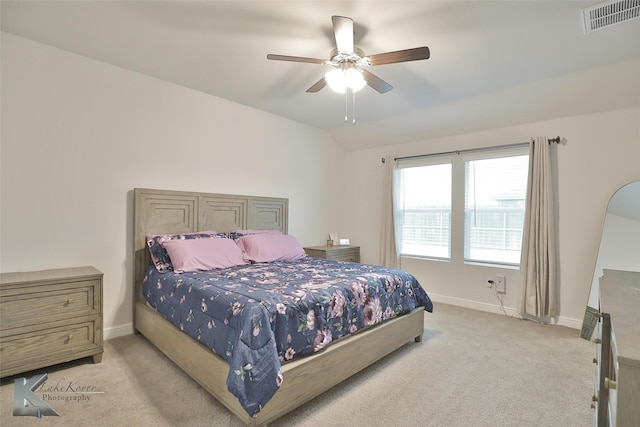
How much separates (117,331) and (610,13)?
4.63 metres

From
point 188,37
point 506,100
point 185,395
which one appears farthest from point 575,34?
point 185,395

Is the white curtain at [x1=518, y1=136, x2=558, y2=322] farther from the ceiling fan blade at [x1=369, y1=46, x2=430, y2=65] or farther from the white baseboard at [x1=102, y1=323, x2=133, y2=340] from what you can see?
the white baseboard at [x1=102, y1=323, x2=133, y2=340]

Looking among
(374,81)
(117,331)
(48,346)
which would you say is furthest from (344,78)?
(117,331)

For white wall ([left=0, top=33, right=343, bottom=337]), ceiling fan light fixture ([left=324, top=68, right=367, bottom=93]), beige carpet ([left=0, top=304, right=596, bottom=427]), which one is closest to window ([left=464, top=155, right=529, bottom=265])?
beige carpet ([left=0, top=304, right=596, bottom=427])

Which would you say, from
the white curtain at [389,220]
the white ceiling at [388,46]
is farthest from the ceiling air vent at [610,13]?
the white curtain at [389,220]

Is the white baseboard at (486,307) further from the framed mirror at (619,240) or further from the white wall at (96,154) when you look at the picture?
the white wall at (96,154)

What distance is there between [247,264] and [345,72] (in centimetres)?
200

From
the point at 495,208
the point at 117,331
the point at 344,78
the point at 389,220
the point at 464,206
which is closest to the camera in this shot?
the point at 344,78

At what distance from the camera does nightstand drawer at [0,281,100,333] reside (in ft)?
7.00

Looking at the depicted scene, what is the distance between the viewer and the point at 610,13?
81.6 inches

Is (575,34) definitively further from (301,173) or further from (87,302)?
(87,302)

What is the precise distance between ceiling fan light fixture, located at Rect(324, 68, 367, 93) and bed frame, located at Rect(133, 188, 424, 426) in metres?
1.89

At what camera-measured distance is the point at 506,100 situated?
346cm

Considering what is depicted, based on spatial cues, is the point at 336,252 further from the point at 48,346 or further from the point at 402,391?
the point at 48,346
